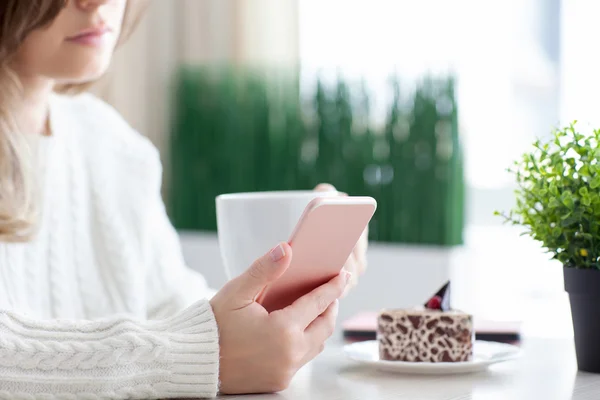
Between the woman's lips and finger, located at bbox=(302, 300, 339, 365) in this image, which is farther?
the woman's lips

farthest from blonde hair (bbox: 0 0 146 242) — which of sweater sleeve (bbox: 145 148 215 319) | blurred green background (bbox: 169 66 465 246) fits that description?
blurred green background (bbox: 169 66 465 246)

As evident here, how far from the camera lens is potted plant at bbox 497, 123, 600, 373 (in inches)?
35.7

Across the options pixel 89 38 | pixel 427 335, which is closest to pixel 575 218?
pixel 427 335

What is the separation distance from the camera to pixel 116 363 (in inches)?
33.5

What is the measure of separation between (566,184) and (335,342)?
0.41 m

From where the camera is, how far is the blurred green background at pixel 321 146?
309 cm

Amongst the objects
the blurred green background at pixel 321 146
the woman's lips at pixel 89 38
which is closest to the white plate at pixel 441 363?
the woman's lips at pixel 89 38

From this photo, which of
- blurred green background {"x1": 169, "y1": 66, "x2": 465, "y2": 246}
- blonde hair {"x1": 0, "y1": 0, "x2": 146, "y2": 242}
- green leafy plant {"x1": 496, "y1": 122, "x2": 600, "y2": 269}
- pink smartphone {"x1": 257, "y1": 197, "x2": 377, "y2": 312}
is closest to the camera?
pink smartphone {"x1": 257, "y1": 197, "x2": 377, "y2": 312}

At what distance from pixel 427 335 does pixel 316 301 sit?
0.16 m

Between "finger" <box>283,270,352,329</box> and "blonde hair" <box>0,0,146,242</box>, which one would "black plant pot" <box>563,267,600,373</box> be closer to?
"finger" <box>283,270,352,329</box>

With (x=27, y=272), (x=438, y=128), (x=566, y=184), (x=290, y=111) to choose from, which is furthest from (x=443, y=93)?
(x=566, y=184)

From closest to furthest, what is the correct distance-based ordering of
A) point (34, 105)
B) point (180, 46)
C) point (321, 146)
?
point (34, 105)
point (321, 146)
point (180, 46)

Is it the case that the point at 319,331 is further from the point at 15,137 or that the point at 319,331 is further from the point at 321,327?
the point at 15,137

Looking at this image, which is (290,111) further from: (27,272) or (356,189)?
(27,272)
